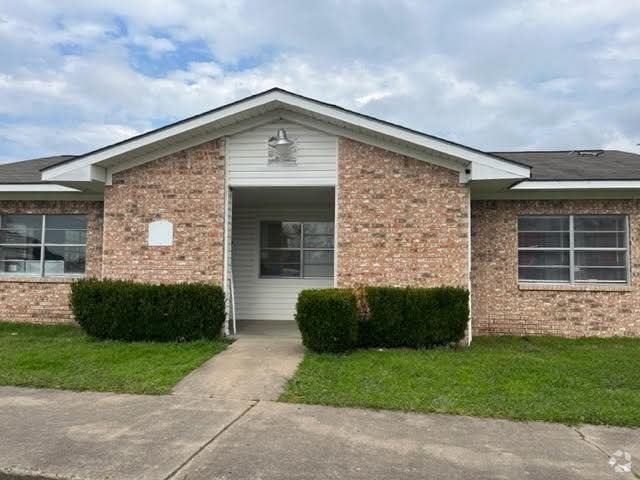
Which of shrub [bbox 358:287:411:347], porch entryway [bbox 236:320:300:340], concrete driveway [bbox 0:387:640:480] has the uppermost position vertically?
shrub [bbox 358:287:411:347]

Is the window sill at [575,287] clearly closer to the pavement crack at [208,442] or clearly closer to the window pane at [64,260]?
the pavement crack at [208,442]

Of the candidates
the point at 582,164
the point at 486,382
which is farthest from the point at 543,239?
the point at 486,382

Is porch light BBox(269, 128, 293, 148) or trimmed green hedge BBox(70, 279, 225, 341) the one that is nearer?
trimmed green hedge BBox(70, 279, 225, 341)

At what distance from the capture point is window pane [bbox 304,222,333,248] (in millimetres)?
12898

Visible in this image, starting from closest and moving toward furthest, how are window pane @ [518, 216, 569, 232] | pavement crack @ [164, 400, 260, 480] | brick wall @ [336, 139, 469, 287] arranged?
1. pavement crack @ [164, 400, 260, 480]
2. brick wall @ [336, 139, 469, 287]
3. window pane @ [518, 216, 569, 232]

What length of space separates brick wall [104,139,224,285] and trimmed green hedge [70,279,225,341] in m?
0.67

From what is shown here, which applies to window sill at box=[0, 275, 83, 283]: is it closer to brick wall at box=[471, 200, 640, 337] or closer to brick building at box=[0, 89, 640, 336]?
brick building at box=[0, 89, 640, 336]

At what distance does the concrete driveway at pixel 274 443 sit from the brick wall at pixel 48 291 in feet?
18.8

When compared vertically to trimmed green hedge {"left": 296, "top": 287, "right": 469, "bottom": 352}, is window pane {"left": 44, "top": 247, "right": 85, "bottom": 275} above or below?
above

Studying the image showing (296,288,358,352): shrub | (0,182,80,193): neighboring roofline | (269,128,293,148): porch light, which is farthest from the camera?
(0,182,80,193): neighboring roofline

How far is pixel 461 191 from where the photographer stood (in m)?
9.41

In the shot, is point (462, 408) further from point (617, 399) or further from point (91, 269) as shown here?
point (91, 269)

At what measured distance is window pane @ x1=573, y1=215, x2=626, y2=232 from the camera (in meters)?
10.7

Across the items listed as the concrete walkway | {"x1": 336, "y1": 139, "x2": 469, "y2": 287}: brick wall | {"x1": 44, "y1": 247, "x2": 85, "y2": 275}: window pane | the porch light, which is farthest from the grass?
the porch light
